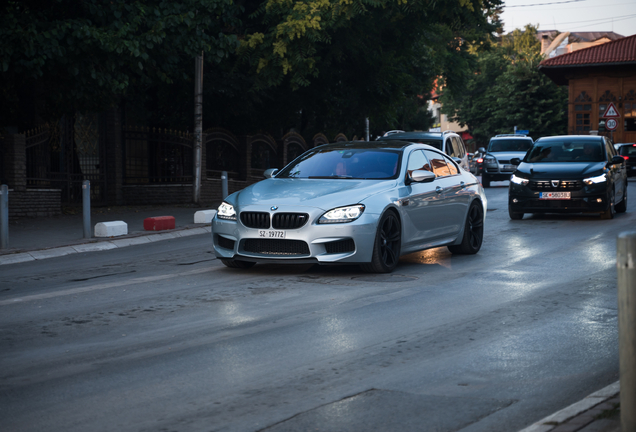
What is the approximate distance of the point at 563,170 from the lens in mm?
16469

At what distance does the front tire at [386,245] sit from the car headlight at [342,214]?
1.05 ft

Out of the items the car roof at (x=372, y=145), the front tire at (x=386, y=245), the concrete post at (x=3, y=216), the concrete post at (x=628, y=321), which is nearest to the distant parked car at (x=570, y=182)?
the car roof at (x=372, y=145)

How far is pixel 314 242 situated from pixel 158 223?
292 inches

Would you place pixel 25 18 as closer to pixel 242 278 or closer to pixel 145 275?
pixel 145 275

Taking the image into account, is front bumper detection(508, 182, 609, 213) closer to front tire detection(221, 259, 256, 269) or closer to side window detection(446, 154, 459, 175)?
side window detection(446, 154, 459, 175)

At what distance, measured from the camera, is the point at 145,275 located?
9.95 meters

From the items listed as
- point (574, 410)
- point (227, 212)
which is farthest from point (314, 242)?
point (574, 410)

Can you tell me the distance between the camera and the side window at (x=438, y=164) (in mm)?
11334

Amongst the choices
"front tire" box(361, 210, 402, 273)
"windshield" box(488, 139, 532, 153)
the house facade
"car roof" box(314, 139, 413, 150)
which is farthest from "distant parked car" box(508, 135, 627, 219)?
the house facade

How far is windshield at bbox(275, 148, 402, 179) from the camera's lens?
1041 cm

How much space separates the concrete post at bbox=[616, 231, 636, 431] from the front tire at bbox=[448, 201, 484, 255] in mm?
7767

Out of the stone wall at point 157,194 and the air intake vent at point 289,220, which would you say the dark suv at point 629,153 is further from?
the air intake vent at point 289,220

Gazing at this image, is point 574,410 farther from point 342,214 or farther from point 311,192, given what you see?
point 311,192

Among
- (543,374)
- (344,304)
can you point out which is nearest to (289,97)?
(344,304)
